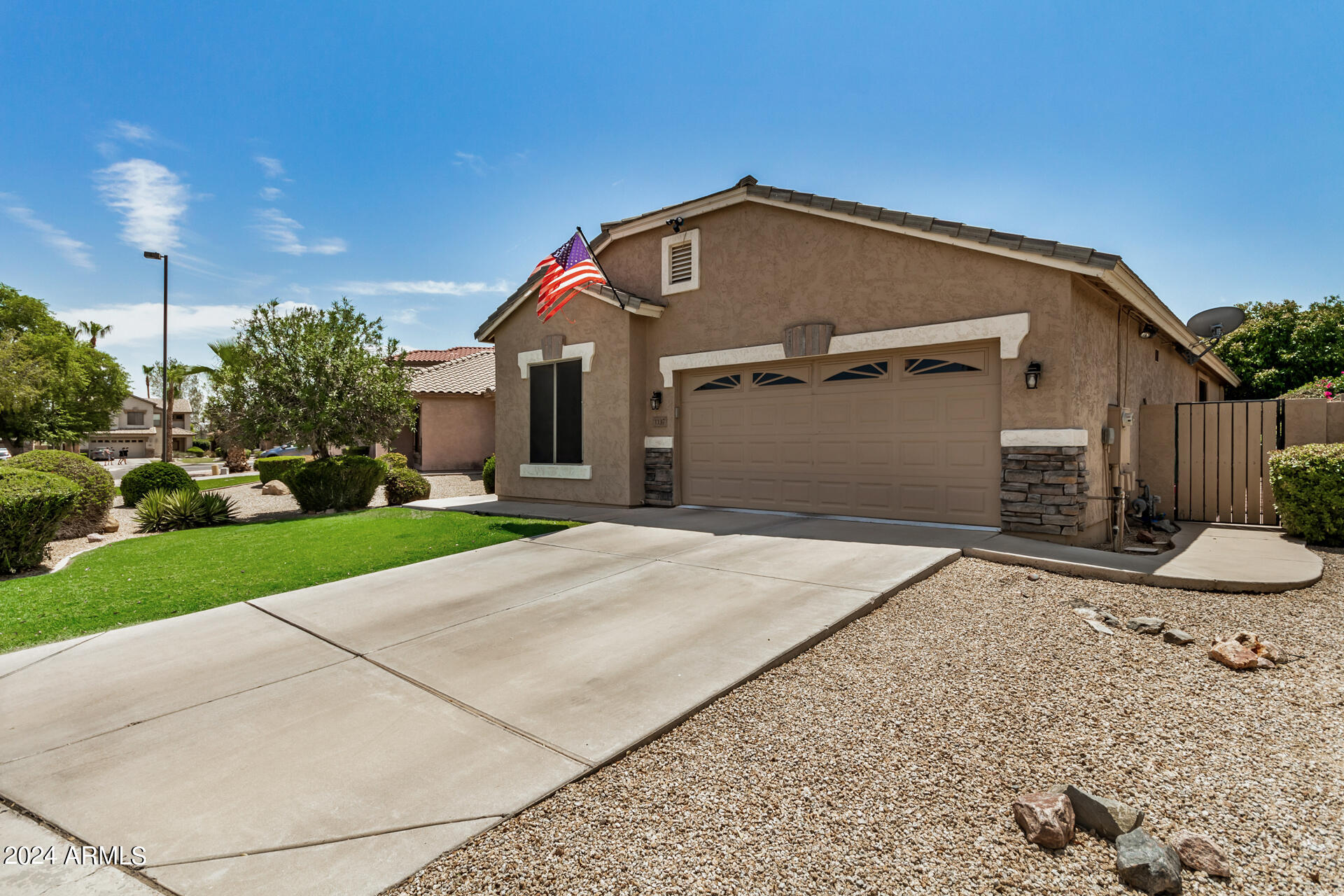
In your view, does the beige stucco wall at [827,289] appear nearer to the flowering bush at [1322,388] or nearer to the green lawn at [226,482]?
the green lawn at [226,482]

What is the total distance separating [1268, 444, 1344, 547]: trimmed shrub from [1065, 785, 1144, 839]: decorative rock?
7866 mm

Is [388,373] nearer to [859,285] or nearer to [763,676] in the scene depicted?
[859,285]

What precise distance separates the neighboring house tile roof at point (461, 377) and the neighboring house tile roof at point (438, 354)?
3.62m

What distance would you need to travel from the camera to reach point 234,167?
43.6 ft

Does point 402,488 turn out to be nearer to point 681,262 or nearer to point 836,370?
point 681,262

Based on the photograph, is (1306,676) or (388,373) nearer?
(1306,676)

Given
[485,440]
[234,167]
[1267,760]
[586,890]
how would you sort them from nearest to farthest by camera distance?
[586,890], [1267,760], [234,167], [485,440]

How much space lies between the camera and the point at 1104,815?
2387mm

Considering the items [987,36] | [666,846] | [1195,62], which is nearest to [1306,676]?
[666,846]

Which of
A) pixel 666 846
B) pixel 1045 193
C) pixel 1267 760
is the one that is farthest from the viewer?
pixel 1045 193

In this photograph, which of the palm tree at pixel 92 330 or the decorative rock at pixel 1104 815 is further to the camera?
the palm tree at pixel 92 330

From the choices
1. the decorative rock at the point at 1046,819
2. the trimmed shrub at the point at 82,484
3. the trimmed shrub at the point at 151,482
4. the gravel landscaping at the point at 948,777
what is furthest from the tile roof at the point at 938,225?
the trimmed shrub at the point at 151,482

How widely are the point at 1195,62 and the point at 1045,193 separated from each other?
2.39m

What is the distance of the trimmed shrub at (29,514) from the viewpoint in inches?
290
